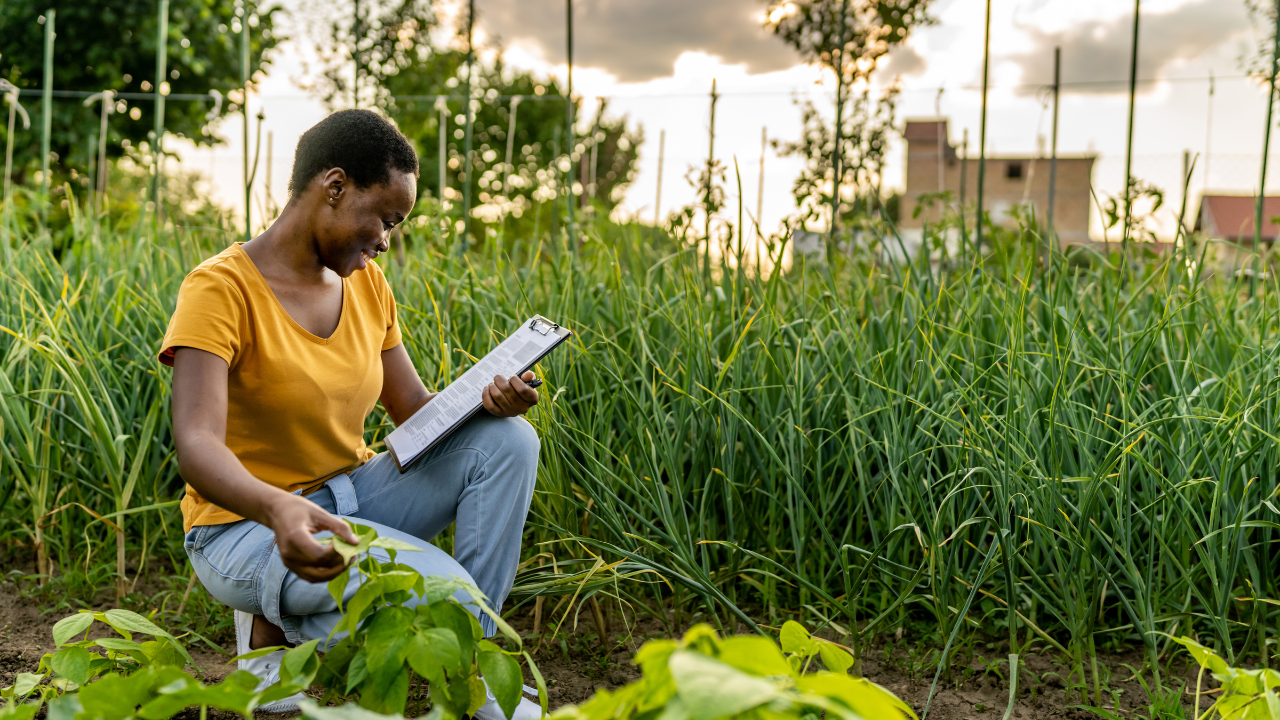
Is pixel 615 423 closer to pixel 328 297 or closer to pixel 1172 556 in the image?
pixel 328 297

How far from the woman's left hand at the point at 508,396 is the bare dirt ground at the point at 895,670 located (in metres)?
0.46

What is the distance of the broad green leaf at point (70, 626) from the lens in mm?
1033

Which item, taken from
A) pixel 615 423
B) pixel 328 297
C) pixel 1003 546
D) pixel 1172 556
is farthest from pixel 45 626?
pixel 1172 556

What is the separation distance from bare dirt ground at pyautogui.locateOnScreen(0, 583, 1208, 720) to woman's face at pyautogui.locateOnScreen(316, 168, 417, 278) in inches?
32.2

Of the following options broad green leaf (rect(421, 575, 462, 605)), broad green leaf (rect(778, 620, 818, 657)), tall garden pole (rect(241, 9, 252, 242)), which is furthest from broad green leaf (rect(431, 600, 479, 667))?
→ tall garden pole (rect(241, 9, 252, 242))

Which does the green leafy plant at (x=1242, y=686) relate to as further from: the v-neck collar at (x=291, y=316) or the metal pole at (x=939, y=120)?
the metal pole at (x=939, y=120)

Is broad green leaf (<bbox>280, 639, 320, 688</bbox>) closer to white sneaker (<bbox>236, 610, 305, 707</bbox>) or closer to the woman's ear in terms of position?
white sneaker (<bbox>236, 610, 305, 707</bbox>)

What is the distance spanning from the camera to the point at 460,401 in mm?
1584

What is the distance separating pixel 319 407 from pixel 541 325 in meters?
0.45

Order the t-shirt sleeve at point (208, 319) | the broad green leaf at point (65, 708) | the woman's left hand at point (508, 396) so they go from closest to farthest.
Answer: the broad green leaf at point (65, 708) → the t-shirt sleeve at point (208, 319) → the woman's left hand at point (508, 396)

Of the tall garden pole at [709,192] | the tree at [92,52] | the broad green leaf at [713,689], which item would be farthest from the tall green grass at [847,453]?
the tree at [92,52]

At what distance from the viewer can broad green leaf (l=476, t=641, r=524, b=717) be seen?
94cm

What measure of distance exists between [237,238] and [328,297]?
6.02 ft

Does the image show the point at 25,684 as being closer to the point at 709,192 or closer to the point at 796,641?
the point at 796,641
